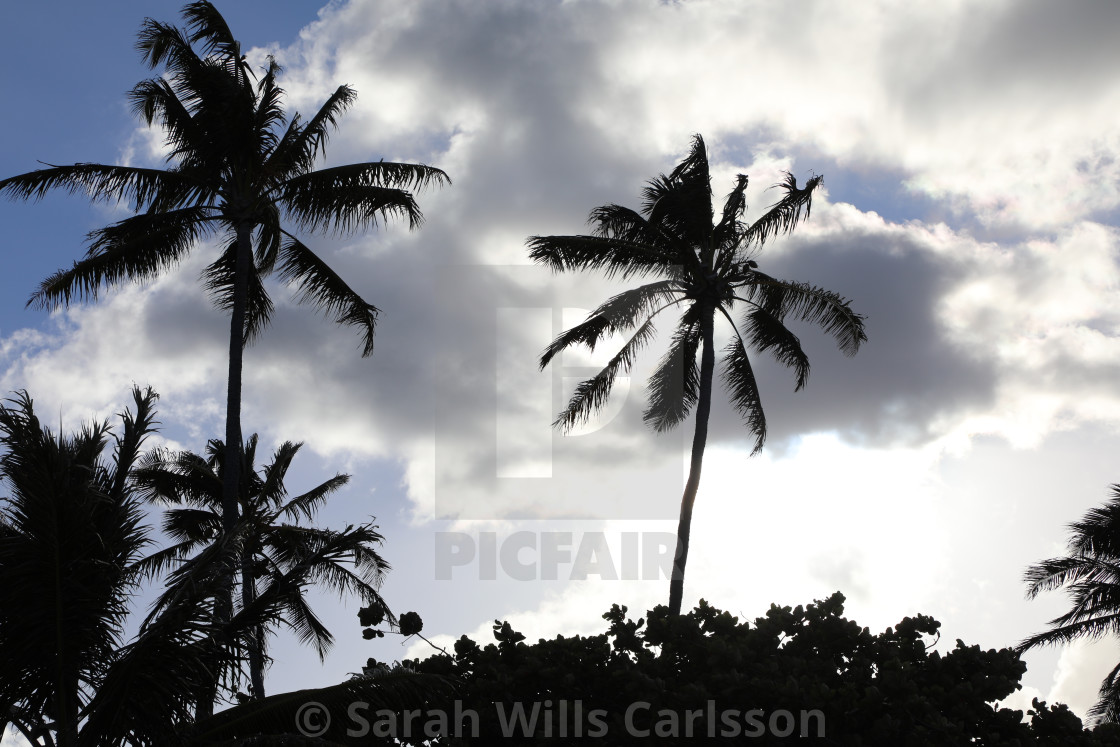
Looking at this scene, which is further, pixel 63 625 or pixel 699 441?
pixel 699 441

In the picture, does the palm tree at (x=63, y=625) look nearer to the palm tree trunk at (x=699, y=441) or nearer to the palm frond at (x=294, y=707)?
the palm frond at (x=294, y=707)

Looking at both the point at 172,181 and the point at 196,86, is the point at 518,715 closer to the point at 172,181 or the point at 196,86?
the point at 172,181

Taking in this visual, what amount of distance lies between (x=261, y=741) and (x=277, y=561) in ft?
55.9

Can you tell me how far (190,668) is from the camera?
7895 mm

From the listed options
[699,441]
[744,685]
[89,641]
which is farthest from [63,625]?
[699,441]

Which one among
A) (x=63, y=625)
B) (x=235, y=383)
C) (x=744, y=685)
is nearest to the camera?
(x=63, y=625)

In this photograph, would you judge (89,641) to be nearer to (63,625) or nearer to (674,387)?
(63,625)

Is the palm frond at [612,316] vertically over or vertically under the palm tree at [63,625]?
over

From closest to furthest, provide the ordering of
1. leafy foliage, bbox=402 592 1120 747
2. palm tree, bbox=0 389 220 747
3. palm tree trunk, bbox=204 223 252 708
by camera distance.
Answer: palm tree, bbox=0 389 220 747 < leafy foliage, bbox=402 592 1120 747 < palm tree trunk, bbox=204 223 252 708

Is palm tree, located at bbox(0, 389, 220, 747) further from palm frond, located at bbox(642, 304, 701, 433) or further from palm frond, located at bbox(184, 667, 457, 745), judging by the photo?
palm frond, located at bbox(642, 304, 701, 433)

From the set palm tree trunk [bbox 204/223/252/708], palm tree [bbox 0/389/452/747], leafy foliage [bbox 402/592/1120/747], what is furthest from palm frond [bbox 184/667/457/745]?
palm tree trunk [bbox 204/223/252/708]

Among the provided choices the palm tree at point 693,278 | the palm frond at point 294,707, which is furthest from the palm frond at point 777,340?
the palm frond at point 294,707

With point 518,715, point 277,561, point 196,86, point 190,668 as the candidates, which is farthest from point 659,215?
point 277,561

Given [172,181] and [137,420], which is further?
[172,181]
